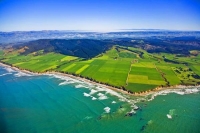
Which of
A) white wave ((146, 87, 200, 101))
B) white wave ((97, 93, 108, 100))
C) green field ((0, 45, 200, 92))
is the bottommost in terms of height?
white wave ((146, 87, 200, 101))

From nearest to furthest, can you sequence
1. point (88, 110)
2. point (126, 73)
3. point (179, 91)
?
1. point (88, 110)
2. point (179, 91)
3. point (126, 73)

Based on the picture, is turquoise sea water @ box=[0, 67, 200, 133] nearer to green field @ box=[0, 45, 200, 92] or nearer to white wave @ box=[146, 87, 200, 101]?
white wave @ box=[146, 87, 200, 101]

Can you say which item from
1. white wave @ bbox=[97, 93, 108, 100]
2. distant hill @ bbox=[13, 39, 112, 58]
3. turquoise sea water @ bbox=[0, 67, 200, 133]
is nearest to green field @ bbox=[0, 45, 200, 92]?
turquoise sea water @ bbox=[0, 67, 200, 133]

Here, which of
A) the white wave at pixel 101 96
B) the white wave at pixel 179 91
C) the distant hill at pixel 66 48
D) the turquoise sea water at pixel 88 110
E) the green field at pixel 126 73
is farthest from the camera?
the distant hill at pixel 66 48

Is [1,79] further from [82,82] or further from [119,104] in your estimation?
[119,104]

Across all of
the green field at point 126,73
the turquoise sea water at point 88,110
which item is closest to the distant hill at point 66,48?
the green field at point 126,73

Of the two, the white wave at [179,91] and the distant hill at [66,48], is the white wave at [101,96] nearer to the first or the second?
the white wave at [179,91]

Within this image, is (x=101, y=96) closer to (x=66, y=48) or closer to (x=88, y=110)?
(x=88, y=110)

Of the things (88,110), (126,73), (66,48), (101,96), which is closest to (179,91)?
(126,73)
